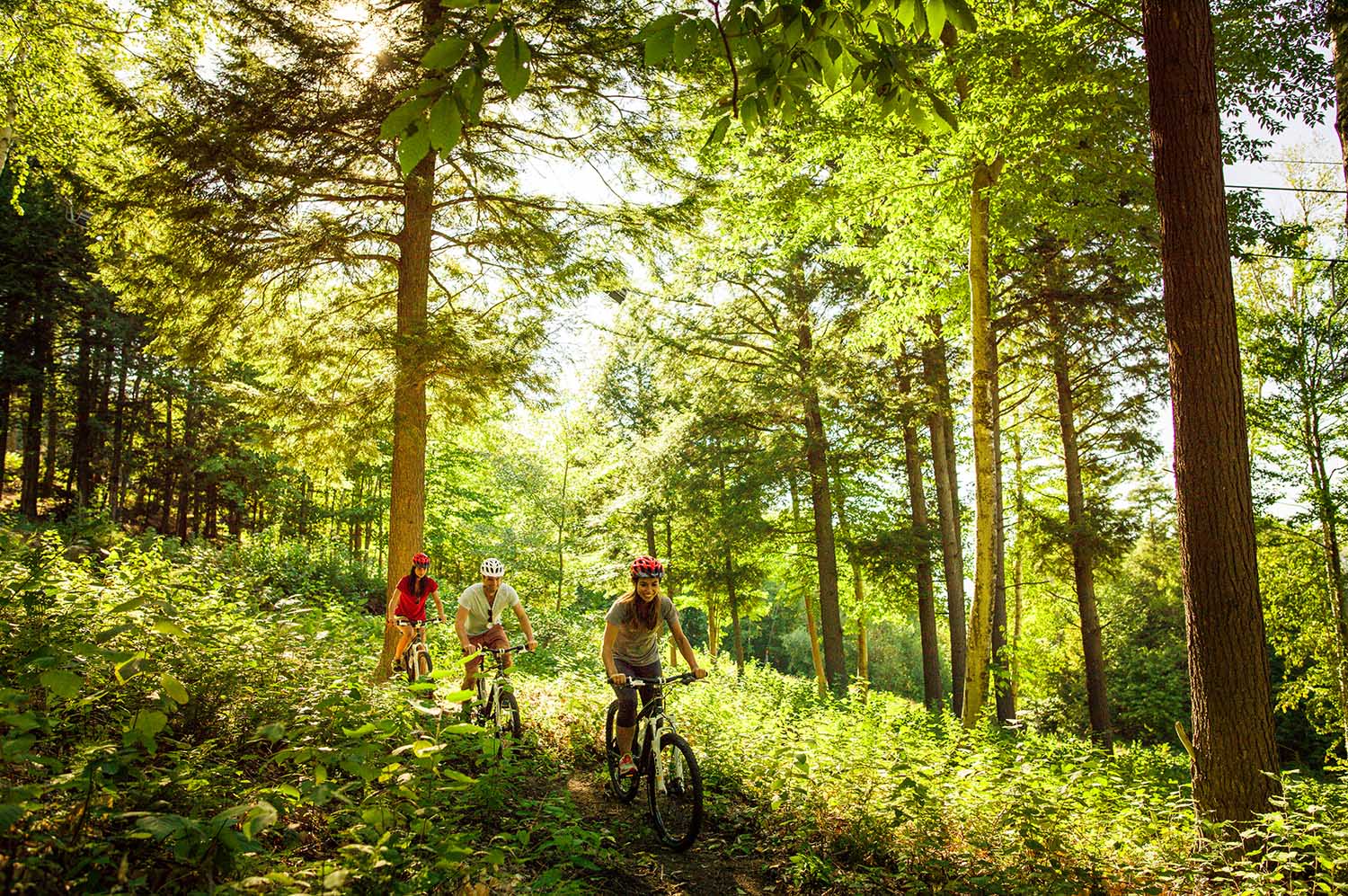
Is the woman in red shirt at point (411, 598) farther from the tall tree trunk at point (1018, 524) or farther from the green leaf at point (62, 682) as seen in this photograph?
the tall tree trunk at point (1018, 524)

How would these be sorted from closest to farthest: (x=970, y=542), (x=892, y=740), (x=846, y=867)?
(x=846, y=867) < (x=892, y=740) < (x=970, y=542)

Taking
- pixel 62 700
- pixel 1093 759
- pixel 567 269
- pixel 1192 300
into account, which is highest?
pixel 567 269

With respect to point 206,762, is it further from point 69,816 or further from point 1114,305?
point 1114,305

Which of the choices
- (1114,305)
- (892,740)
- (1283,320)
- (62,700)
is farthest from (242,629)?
(1283,320)

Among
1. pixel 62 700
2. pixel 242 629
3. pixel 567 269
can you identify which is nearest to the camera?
pixel 62 700

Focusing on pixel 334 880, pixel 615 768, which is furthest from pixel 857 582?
pixel 334 880

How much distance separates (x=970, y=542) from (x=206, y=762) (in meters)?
22.8

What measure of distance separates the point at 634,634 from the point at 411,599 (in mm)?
4653

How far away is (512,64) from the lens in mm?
1786

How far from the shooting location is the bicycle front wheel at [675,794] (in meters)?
5.89

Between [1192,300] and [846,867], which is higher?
[1192,300]

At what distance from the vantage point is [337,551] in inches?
1071

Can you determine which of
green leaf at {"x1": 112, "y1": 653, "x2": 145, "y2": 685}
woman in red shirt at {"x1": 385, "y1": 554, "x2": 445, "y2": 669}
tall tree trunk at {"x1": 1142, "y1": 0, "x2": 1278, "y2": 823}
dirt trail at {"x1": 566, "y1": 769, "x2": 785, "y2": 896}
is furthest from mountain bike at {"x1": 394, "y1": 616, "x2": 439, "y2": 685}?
tall tree trunk at {"x1": 1142, "y1": 0, "x2": 1278, "y2": 823}

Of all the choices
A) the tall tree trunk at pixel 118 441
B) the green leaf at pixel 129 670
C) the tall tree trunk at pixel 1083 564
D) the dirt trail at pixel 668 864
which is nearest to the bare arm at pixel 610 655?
the dirt trail at pixel 668 864
